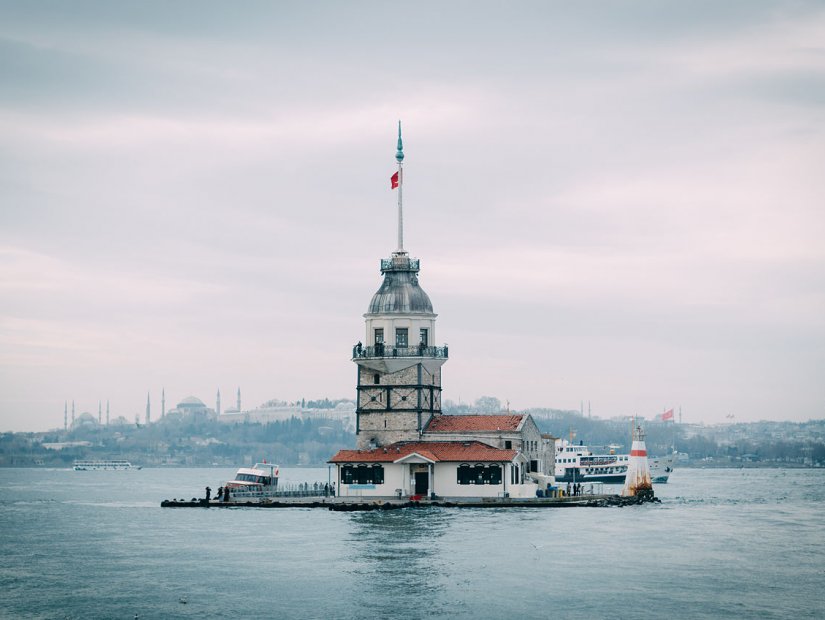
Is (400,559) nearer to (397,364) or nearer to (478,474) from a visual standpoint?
(478,474)

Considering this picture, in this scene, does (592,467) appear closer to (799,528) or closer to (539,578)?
(799,528)

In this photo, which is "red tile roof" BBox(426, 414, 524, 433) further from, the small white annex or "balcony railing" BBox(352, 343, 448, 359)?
"balcony railing" BBox(352, 343, 448, 359)

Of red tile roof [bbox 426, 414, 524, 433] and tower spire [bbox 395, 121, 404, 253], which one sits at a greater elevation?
tower spire [bbox 395, 121, 404, 253]

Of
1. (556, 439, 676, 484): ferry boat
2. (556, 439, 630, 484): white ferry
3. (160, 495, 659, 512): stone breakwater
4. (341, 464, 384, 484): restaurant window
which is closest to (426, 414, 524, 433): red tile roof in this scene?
(341, 464, 384, 484): restaurant window

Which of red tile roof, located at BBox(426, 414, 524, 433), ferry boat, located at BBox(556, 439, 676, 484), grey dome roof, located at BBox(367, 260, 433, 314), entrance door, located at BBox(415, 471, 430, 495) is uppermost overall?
grey dome roof, located at BBox(367, 260, 433, 314)

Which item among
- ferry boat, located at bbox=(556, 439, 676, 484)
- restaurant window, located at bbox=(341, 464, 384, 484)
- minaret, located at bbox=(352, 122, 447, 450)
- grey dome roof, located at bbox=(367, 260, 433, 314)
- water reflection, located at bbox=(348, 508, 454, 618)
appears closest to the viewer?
water reflection, located at bbox=(348, 508, 454, 618)

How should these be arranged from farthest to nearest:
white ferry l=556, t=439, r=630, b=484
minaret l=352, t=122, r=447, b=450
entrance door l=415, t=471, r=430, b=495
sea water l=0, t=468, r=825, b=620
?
white ferry l=556, t=439, r=630, b=484
minaret l=352, t=122, r=447, b=450
entrance door l=415, t=471, r=430, b=495
sea water l=0, t=468, r=825, b=620

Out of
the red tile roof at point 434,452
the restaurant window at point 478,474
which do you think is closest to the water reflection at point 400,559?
the restaurant window at point 478,474

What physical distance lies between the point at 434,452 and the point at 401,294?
12.1 m

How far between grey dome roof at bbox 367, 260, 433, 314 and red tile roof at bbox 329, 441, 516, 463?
31.3 feet

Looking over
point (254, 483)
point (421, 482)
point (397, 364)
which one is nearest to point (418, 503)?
point (421, 482)

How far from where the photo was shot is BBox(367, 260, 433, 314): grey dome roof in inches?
3652

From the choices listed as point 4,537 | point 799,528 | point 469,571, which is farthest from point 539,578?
point 4,537

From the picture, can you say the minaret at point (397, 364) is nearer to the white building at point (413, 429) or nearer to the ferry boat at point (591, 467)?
the white building at point (413, 429)
